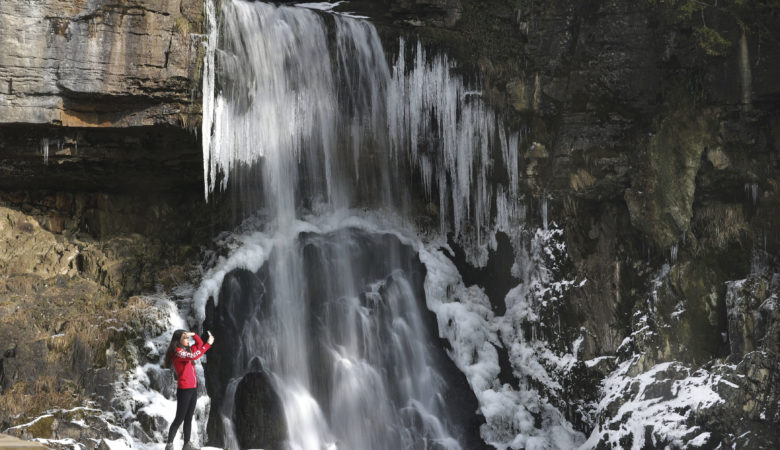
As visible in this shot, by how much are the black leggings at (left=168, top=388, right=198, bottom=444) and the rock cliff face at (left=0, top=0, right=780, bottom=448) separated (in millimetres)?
2696

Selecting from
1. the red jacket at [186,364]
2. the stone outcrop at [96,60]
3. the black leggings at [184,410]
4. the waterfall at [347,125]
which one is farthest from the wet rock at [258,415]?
the stone outcrop at [96,60]

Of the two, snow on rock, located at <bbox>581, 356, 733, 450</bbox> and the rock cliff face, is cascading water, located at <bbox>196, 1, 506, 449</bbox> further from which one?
snow on rock, located at <bbox>581, 356, 733, 450</bbox>

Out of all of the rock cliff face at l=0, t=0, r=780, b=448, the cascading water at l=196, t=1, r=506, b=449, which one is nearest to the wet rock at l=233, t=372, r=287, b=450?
the cascading water at l=196, t=1, r=506, b=449

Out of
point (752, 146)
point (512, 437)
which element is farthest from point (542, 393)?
point (752, 146)

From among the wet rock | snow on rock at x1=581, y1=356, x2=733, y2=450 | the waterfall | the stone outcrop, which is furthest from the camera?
the waterfall

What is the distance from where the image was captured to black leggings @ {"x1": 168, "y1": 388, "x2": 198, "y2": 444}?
9.67 metres

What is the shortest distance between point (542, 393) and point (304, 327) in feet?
13.1

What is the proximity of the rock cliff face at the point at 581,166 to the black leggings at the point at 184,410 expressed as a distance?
2696 mm

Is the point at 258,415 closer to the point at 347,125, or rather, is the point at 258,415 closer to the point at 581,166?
the point at 347,125

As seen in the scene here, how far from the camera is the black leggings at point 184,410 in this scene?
381 inches

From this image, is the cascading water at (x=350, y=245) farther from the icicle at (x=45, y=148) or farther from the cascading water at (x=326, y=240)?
the icicle at (x=45, y=148)

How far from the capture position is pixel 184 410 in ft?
31.8

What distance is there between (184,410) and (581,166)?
787cm

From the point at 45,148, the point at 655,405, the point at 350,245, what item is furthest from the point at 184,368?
the point at 655,405
